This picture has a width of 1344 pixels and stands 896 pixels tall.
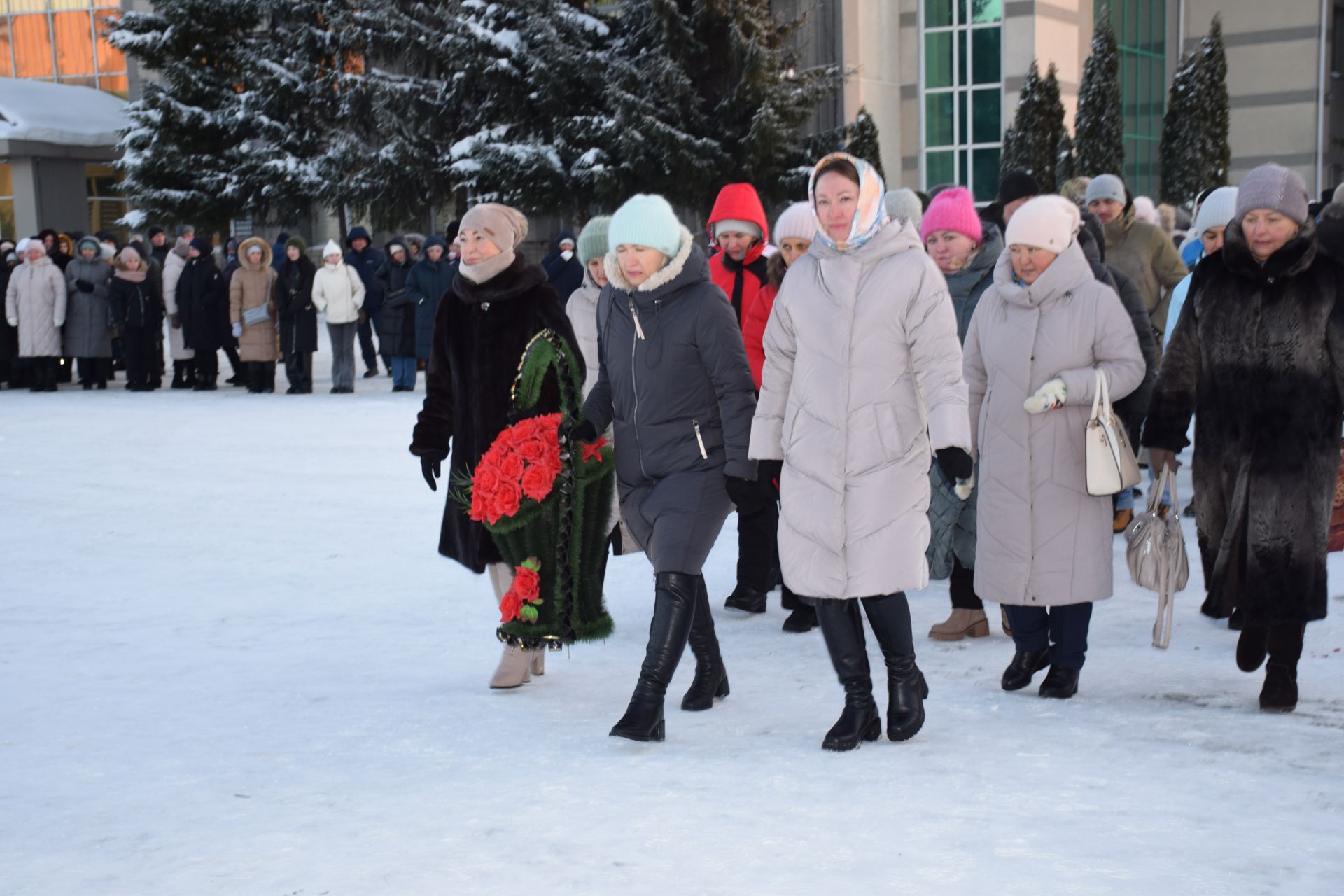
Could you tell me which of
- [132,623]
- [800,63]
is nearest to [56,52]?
[800,63]

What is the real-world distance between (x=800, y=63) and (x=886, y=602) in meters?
25.1

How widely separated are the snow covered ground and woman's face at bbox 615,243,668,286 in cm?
146

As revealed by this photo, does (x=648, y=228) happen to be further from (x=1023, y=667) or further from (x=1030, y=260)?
(x=1023, y=667)

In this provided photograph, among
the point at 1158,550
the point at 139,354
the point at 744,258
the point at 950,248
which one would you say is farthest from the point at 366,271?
the point at 1158,550

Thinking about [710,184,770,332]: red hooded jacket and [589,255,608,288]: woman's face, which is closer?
[589,255,608,288]: woman's face

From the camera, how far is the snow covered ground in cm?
364

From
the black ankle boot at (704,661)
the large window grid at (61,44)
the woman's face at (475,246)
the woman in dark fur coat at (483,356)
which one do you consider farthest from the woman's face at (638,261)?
the large window grid at (61,44)

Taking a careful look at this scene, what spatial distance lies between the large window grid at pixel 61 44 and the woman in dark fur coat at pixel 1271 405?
128 ft

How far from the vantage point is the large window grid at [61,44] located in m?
39.6

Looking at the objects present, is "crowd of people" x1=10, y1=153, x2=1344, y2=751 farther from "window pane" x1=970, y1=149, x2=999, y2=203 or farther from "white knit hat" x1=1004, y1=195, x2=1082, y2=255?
"window pane" x1=970, y1=149, x2=999, y2=203

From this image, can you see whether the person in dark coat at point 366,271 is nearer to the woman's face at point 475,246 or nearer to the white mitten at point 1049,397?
the woman's face at point 475,246

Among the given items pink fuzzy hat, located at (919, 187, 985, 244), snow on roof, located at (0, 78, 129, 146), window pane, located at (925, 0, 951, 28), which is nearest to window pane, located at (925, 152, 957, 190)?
window pane, located at (925, 0, 951, 28)

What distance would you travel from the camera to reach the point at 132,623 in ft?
21.9

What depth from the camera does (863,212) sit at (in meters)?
4.49
